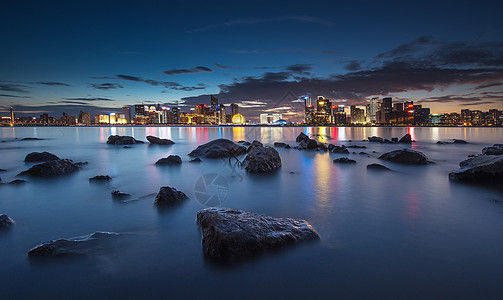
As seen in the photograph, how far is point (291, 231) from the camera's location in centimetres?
486

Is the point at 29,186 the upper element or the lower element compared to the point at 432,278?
upper

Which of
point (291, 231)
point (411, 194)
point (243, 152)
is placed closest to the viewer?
point (291, 231)

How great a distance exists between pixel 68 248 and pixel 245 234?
3.23 m

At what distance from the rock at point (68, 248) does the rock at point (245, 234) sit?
6.86 ft

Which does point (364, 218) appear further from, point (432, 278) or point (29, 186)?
point (29, 186)

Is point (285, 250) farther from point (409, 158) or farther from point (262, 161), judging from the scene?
point (409, 158)

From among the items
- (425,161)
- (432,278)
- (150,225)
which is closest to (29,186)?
(150,225)

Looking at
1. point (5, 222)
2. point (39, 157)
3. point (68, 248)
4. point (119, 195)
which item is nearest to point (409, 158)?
point (119, 195)

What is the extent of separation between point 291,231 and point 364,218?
8.21ft

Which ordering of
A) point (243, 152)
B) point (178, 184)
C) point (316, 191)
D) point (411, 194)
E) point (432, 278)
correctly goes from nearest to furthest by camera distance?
point (432, 278), point (411, 194), point (316, 191), point (178, 184), point (243, 152)

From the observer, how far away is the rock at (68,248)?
4258 millimetres

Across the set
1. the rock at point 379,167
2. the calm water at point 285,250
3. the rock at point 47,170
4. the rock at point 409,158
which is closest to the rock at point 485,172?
the calm water at point 285,250

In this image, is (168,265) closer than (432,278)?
No

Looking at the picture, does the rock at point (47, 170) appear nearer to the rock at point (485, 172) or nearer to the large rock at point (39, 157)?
the large rock at point (39, 157)
